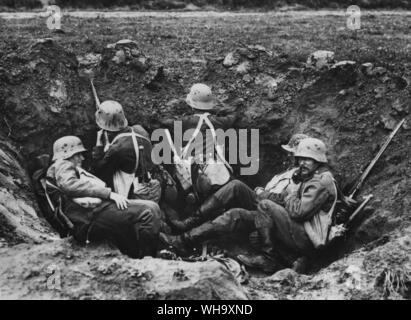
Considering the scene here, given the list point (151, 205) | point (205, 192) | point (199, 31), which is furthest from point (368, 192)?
point (199, 31)

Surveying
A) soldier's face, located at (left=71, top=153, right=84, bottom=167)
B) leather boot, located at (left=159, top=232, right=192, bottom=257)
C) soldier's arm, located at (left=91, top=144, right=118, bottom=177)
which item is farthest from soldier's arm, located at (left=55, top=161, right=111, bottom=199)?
leather boot, located at (left=159, top=232, right=192, bottom=257)

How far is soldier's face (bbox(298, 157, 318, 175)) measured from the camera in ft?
42.4

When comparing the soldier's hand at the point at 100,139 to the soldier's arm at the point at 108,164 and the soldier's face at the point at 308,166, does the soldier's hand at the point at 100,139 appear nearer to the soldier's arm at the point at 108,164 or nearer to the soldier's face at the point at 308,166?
the soldier's arm at the point at 108,164

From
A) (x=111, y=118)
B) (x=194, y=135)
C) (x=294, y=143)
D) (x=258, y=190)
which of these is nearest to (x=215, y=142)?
(x=194, y=135)

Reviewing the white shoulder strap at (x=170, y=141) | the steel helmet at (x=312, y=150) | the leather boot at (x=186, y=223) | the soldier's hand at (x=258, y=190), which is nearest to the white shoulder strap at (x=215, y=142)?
the soldier's hand at (x=258, y=190)

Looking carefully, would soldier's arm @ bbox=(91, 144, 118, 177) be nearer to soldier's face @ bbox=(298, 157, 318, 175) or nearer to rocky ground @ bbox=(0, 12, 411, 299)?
rocky ground @ bbox=(0, 12, 411, 299)

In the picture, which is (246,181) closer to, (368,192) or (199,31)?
(368,192)

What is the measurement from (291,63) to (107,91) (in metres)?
3.63

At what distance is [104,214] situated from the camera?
12.1m

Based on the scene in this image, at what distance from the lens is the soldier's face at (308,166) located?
509 inches

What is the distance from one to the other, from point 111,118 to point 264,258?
3262 mm

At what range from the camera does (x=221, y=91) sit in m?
15.4

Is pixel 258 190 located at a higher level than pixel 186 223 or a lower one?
higher

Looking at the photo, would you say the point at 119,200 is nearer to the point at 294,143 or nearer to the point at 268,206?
the point at 268,206
